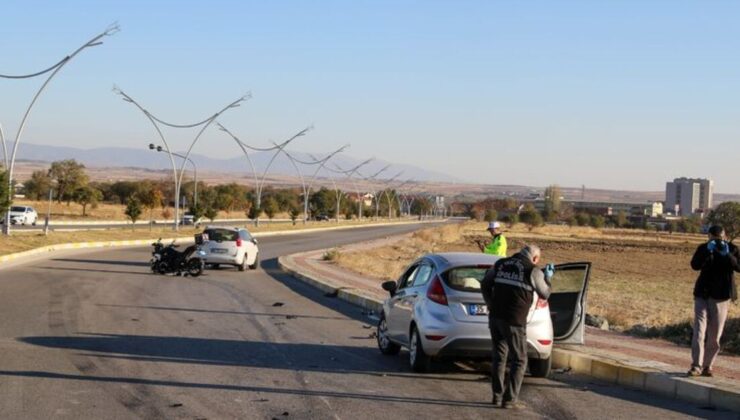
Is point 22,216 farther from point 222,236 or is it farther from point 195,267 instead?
point 195,267

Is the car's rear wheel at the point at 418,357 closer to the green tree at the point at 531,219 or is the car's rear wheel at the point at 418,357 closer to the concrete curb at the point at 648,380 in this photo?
the concrete curb at the point at 648,380

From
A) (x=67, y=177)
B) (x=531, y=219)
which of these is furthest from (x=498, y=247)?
(x=531, y=219)

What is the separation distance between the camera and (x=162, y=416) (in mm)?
8609

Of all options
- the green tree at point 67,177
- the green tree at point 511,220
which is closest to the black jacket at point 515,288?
the green tree at point 67,177

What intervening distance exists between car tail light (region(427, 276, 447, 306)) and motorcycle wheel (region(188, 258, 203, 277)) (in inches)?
715

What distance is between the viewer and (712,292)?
424 inches

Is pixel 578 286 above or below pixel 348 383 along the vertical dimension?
above

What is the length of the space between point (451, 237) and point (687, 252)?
1932cm

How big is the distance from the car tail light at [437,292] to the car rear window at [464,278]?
9 centimetres

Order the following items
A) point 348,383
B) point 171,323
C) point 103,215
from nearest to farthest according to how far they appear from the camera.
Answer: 1. point 348,383
2. point 171,323
3. point 103,215

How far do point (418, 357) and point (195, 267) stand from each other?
60.5 ft

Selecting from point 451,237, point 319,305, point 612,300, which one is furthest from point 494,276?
point 451,237

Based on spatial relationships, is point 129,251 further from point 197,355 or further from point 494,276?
point 494,276

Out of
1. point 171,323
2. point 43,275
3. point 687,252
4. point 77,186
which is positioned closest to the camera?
point 171,323
